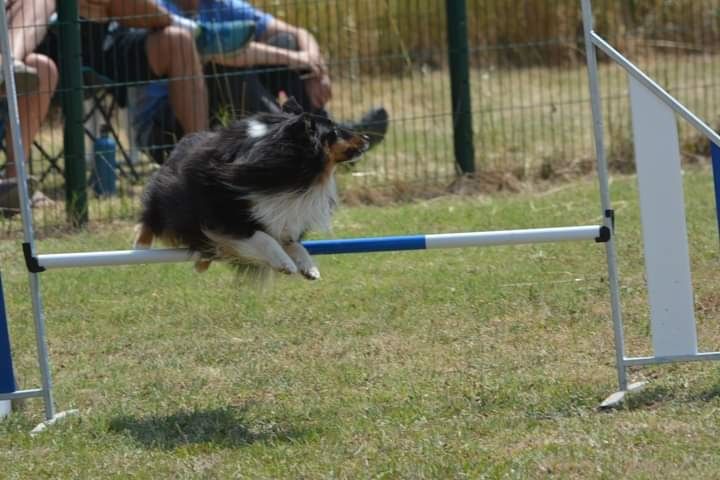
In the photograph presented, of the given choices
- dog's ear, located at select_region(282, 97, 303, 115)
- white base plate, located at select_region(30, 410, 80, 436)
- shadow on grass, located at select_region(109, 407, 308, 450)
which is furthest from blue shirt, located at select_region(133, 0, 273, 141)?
shadow on grass, located at select_region(109, 407, 308, 450)

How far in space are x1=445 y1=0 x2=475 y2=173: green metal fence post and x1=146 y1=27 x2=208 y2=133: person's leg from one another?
164 centimetres

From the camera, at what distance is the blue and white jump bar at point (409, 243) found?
441 cm

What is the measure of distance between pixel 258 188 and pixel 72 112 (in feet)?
11.0

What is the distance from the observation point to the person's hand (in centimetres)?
855

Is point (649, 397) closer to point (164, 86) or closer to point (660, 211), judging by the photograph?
point (660, 211)

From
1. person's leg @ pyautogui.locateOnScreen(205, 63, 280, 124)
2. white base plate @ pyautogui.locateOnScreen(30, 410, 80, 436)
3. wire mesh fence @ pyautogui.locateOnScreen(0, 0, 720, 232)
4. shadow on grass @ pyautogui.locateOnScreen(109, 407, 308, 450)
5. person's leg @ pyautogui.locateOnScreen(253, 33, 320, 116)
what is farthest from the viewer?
person's leg @ pyautogui.locateOnScreen(253, 33, 320, 116)

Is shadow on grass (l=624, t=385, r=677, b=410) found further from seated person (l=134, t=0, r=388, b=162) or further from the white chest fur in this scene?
seated person (l=134, t=0, r=388, b=162)

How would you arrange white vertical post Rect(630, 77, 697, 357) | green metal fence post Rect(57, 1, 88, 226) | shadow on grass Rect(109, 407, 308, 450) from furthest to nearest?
green metal fence post Rect(57, 1, 88, 226), white vertical post Rect(630, 77, 697, 357), shadow on grass Rect(109, 407, 308, 450)

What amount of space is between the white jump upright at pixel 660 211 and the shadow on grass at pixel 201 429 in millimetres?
1199

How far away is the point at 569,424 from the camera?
4.21 meters

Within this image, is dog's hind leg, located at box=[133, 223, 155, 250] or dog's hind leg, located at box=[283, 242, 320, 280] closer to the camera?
dog's hind leg, located at box=[283, 242, 320, 280]

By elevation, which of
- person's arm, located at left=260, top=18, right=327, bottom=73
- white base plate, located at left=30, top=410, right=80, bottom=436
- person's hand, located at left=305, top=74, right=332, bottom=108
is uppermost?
person's arm, located at left=260, top=18, right=327, bottom=73

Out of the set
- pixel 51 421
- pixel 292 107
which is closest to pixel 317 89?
pixel 292 107

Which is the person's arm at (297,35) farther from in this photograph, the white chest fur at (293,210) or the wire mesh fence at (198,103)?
the white chest fur at (293,210)
